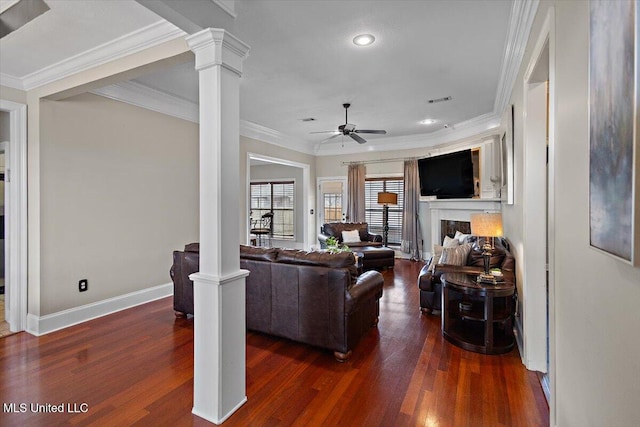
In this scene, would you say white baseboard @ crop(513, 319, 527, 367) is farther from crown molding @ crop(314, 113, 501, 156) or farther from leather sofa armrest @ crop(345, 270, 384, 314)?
crown molding @ crop(314, 113, 501, 156)

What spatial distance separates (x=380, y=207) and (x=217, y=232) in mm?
6194

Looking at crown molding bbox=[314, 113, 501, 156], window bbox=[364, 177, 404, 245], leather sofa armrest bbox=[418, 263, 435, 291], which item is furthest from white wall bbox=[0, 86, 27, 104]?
window bbox=[364, 177, 404, 245]

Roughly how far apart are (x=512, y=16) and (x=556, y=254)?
2.03m

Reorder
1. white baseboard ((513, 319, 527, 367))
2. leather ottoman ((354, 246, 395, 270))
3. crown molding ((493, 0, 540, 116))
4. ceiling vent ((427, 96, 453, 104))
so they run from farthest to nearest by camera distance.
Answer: leather ottoman ((354, 246, 395, 270))
ceiling vent ((427, 96, 453, 104))
white baseboard ((513, 319, 527, 367))
crown molding ((493, 0, 540, 116))

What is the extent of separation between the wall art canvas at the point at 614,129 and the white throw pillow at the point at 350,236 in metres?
5.53

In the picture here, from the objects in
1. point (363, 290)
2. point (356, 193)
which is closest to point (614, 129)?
point (363, 290)

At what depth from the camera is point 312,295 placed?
2.73 meters

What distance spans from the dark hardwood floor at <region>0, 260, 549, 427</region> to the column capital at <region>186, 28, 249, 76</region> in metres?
2.17

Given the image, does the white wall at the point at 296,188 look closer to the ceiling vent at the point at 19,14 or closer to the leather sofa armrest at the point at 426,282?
the leather sofa armrest at the point at 426,282

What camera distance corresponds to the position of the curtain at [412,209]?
702cm

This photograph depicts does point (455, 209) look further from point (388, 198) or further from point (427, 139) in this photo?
Answer: point (427, 139)

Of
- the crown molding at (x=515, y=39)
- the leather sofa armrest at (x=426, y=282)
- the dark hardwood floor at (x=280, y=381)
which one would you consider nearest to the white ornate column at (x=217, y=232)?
the dark hardwood floor at (x=280, y=381)

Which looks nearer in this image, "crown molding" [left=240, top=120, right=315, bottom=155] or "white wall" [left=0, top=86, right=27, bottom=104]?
"white wall" [left=0, top=86, right=27, bottom=104]

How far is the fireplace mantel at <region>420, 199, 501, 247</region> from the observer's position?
5113 millimetres
